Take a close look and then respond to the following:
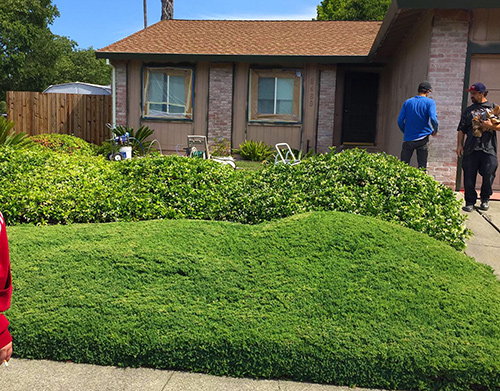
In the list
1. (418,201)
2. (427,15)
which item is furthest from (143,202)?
(427,15)

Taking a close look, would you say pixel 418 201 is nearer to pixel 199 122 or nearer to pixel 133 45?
pixel 199 122

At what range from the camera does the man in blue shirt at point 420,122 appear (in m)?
8.12

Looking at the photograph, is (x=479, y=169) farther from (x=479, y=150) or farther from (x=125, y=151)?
(x=125, y=151)

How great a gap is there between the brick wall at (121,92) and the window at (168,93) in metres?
0.58

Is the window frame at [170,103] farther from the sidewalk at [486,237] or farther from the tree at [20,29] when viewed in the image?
the tree at [20,29]

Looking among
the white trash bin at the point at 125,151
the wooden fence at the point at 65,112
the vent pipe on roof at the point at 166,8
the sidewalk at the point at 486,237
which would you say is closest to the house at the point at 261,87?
the wooden fence at the point at 65,112

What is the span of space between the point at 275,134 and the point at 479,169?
8.00 metres

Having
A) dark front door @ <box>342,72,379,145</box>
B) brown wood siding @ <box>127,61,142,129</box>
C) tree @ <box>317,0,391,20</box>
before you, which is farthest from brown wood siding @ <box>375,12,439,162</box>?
tree @ <box>317,0,391,20</box>

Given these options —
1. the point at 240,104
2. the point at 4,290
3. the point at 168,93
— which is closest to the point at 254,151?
the point at 240,104

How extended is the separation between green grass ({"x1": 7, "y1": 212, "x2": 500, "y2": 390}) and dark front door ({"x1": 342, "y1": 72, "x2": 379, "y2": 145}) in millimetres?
11715

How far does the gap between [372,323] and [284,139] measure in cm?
1177

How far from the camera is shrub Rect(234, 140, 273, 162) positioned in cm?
1461

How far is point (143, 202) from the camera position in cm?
647

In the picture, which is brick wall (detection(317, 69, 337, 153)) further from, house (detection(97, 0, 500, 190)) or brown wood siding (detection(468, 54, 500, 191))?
brown wood siding (detection(468, 54, 500, 191))
